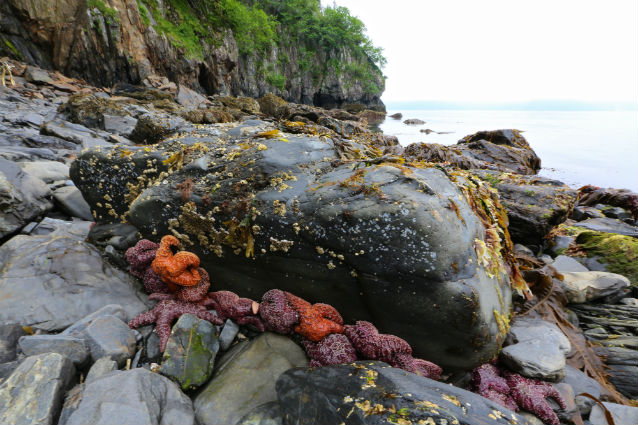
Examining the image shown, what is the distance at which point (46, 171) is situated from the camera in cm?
483

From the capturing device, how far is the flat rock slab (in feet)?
5.86

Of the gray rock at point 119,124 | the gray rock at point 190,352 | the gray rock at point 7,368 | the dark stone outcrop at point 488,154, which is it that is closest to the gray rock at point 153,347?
the gray rock at point 190,352

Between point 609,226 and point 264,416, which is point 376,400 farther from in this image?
point 609,226

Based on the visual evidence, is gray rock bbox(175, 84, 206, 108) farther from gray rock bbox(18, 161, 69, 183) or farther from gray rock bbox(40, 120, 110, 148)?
gray rock bbox(18, 161, 69, 183)

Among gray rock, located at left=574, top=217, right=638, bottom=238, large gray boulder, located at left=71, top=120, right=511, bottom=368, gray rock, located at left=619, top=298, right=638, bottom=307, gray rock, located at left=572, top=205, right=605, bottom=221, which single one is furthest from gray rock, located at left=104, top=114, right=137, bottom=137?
gray rock, located at left=572, top=205, right=605, bottom=221

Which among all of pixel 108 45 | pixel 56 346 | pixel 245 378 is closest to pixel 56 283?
pixel 56 346

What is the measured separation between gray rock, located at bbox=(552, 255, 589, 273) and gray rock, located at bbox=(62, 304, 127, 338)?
5737mm

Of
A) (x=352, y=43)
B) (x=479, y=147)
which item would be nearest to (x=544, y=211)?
(x=479, y=147)

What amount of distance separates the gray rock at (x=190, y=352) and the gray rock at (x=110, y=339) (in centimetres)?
35

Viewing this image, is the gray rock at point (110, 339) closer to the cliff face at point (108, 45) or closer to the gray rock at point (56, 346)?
the gray rock at point (56, 346)

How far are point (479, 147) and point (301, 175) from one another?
12.7m

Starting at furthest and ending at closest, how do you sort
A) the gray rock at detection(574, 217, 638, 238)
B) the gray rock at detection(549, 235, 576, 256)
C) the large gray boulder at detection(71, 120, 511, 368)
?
the gray rock at detection(574, 217, 638, 238) < the gray rock at detection(549, 235, 576, 256) < the large gray boulder at detection(71, 120, 511, 368)

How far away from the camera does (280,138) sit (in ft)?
11.5

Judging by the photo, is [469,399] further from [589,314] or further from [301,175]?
[589,314]
